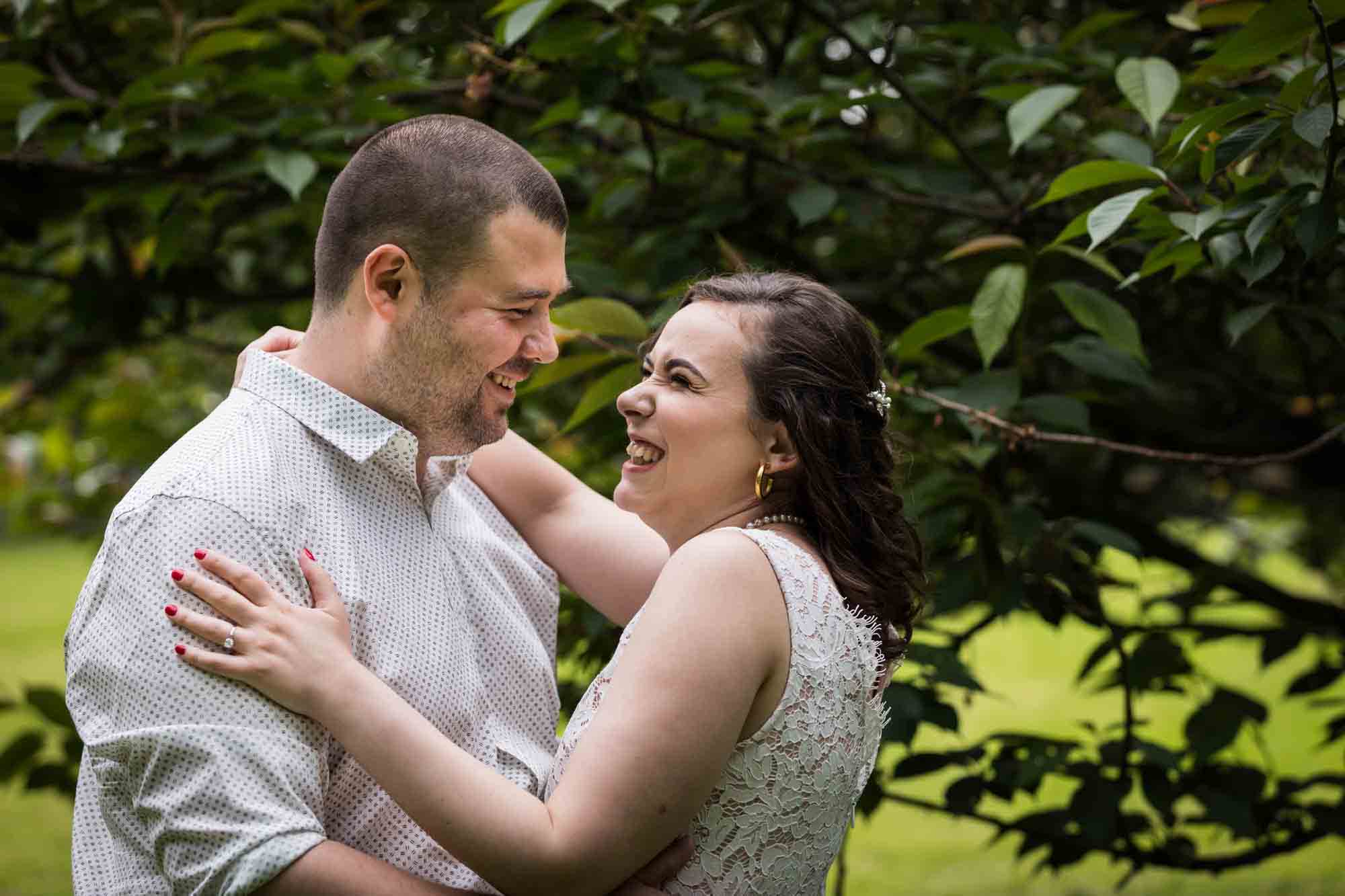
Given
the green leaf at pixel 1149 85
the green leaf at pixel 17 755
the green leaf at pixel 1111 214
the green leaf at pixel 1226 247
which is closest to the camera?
the green leaf at pixel 1111 214

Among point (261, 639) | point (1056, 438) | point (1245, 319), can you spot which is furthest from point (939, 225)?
point (261, 639)

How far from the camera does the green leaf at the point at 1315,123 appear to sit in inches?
75.5

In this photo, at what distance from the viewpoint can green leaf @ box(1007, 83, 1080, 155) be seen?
2.46 m

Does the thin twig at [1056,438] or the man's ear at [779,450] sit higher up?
the man's ear at [779,450]

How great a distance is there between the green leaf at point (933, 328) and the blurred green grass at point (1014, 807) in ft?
2.36

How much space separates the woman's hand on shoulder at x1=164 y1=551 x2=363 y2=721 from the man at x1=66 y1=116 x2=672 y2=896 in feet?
0.11

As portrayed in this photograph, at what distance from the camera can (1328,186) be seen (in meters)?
2.04

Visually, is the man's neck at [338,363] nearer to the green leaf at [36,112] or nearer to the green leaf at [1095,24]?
the green leaf at [36,112]

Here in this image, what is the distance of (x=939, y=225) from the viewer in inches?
144

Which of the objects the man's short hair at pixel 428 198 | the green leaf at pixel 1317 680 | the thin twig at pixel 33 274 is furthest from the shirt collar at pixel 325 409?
the green leaf at pixel 1317 680

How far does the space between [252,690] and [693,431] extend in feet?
A: 2.61

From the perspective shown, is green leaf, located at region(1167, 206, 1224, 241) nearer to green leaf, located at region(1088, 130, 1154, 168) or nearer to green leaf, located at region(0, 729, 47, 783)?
green leaf, located at region(1088, 130, 1154, 168)

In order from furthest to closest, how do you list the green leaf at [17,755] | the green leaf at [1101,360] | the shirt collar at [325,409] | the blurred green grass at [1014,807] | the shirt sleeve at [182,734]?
the blurred green grass at [1014,807], the green leaf at [17,755], the green leaf at [1101,360], the shirt collar at [325,409], the shirt sleeve at [182,734]

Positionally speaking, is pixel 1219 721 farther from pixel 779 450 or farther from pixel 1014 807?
pixel 779 450
